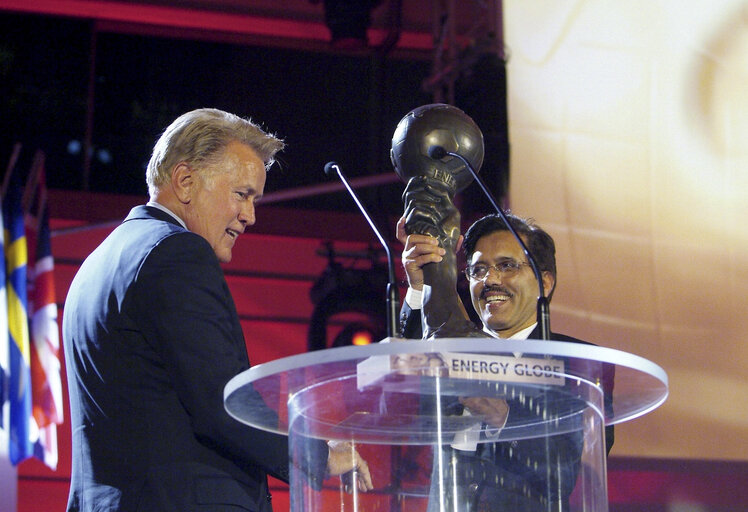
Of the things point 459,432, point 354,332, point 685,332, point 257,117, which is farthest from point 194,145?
point 257,117

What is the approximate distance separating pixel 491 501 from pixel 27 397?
3904 mm

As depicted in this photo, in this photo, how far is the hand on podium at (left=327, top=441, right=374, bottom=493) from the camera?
121 centimetres

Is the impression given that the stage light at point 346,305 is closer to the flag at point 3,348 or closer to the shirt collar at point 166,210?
the flag at point 3,348

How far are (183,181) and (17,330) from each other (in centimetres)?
336

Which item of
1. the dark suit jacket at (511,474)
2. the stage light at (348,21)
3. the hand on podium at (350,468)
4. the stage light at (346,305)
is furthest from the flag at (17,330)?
the dark suit jacket at (511,474)

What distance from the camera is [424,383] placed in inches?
46.0

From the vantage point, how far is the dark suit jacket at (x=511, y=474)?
1173 mm

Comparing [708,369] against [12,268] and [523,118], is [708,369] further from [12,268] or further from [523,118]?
[12,268]

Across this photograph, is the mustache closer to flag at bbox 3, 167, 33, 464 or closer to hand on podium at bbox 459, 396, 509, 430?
hand on podium at bbox 459, 396, 509, 430

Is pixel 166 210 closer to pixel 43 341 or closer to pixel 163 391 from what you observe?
pixel 163 391

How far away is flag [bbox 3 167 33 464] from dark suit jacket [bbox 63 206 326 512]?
127 inches

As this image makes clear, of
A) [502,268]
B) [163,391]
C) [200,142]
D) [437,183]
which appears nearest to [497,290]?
[502,268]

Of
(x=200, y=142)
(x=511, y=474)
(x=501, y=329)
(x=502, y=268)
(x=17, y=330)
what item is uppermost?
(x=17, y=330)

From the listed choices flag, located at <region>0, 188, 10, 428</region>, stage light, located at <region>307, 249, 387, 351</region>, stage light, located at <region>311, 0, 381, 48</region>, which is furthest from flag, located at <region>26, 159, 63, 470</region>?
stage light, located at <region>311, 0, 381, 48</region>
